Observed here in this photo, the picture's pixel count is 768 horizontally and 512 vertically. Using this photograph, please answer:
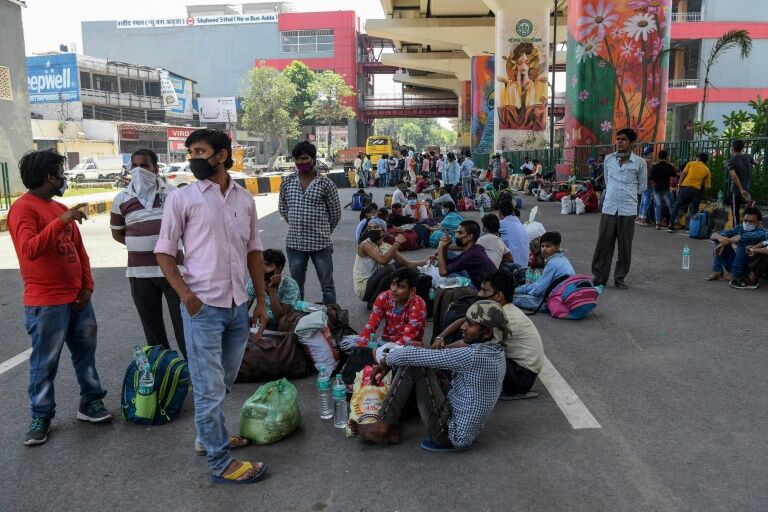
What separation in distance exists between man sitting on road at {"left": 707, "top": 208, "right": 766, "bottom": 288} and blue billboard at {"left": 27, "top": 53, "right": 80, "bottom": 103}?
51594mm

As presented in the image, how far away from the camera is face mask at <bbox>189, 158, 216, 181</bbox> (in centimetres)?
331

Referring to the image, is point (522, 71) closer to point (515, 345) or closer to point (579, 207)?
point (579, 207)

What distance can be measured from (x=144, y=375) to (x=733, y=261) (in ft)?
24.3

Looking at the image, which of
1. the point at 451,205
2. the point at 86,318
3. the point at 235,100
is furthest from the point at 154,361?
the point at 235,100

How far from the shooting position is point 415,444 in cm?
402

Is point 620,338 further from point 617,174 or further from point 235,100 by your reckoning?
point 235,100

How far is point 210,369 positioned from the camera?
11.0 ft

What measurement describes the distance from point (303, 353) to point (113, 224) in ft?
5.58

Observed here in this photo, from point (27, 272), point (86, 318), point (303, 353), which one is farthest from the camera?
point (303, 353)

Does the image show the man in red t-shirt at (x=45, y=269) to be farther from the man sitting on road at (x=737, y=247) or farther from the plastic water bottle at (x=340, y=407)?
the man sitting on road at (x=737, y=247)

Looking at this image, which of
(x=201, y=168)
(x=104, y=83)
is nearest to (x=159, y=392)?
(x=201, y=168)

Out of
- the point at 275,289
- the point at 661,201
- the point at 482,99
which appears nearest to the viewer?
the point at 275,289

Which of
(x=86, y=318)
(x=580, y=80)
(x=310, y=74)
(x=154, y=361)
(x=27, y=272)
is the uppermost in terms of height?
(x=310, y=74)

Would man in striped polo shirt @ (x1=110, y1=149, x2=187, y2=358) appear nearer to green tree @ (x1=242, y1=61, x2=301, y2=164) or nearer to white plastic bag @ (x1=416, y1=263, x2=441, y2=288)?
white plastic bag @ (x1=416, y1=263, x2=441, y2=288)
